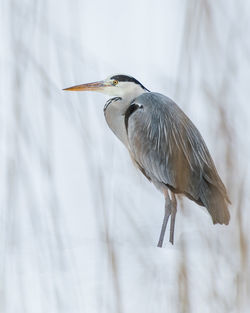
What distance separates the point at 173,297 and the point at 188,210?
6.6 inches

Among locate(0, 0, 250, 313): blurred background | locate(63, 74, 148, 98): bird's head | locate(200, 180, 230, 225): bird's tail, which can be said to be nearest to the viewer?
locate(0, 0, 250, 313): blurred background

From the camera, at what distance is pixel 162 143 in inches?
121

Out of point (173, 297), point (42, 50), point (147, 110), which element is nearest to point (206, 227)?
point (173, 297)

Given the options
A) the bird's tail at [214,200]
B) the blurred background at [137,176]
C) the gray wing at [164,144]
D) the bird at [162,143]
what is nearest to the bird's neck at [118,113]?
the bird at [162,143]

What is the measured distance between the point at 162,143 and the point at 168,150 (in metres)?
0.04

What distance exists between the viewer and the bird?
2.90m

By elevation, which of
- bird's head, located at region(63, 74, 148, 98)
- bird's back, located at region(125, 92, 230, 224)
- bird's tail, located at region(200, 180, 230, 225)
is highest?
bird's head, located at region(63, 74, 148, 98)

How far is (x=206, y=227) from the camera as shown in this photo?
1424 mm

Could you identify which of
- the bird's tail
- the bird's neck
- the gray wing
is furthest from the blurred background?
the bird's neck

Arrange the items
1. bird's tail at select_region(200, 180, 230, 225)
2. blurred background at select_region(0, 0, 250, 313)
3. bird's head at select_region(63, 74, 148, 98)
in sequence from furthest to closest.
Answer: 1. bird's head at select_region(63, 74, 148, 98)
2. bird's tail at select_region(200, 180, 230, 225)
3. blurred background at select_region(0, 0, 250, 313)

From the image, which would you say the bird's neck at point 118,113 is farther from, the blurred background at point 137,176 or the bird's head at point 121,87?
the blurred background at point 137,176

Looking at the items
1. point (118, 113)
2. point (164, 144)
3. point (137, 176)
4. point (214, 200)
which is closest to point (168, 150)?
point (164, 144)

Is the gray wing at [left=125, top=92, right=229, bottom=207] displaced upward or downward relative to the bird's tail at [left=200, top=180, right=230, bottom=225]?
upward

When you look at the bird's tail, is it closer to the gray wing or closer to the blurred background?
the gray wing
